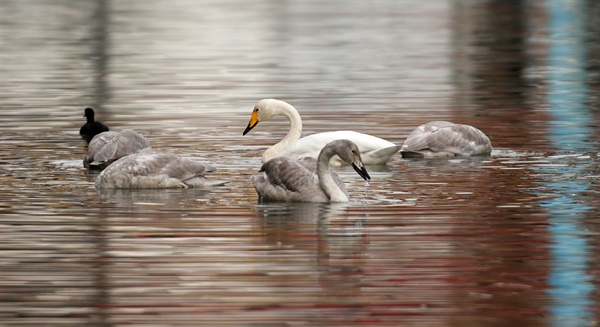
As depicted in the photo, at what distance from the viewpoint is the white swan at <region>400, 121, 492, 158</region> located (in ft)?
67.2

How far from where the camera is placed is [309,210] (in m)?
15.8

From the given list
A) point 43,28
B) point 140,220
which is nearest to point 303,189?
point 140,220

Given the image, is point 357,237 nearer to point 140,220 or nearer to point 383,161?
point 140,220

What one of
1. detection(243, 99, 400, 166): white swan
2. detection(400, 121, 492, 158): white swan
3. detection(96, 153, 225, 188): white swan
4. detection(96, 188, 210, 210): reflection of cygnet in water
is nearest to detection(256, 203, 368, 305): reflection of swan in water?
detection(96, 188, 210, 210): reflection of cygnet in water

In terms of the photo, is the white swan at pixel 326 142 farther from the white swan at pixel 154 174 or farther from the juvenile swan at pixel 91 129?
the juvenile swan at pixel 91 129

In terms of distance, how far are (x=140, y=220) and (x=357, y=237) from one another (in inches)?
88.5

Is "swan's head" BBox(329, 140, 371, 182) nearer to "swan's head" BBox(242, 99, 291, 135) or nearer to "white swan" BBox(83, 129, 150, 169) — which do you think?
"white swan" BBox(83, 129, 150, 169)

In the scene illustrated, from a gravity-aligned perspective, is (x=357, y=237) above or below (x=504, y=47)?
above

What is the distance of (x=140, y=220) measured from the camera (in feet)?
49.7

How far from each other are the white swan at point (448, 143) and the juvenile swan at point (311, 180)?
4.12 metres

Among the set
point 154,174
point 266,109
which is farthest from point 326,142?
point 154,174

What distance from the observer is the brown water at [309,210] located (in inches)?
444

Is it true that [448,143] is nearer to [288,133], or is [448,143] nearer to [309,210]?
→ [288,133]

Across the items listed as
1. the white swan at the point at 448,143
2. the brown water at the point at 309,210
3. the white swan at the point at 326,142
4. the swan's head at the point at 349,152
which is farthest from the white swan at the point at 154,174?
the white swan at the point at 448,143
